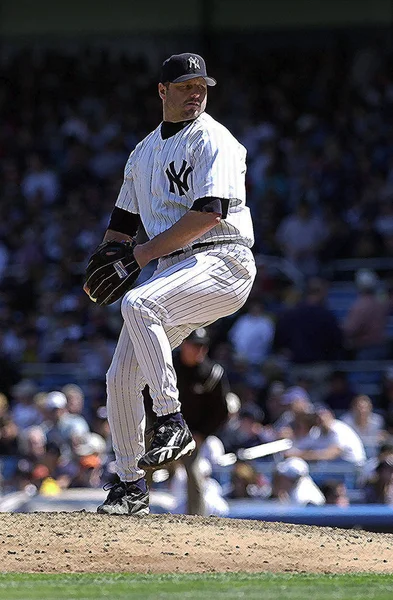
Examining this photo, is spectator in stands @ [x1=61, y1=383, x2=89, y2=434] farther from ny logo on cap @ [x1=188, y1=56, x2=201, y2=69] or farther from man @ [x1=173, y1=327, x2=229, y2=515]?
ny logo on cap @ [x1=188, y1=56, x2=201, y2=69]

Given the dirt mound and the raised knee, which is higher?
the raised knee

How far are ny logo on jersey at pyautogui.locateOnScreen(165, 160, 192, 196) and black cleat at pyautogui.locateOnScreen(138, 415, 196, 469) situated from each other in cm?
102

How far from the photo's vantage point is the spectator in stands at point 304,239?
48.1 feet

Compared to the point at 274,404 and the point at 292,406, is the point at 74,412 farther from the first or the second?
the point at 292,406

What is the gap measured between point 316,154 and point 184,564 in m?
11.9

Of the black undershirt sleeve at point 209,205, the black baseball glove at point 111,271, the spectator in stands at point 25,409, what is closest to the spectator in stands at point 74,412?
the spectator in stands at point 25,409

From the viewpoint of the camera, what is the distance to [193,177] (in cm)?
551

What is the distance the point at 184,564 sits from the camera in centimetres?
514

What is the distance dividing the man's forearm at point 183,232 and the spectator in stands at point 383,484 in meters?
4.82

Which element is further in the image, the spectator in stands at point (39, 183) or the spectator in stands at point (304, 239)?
the spectator in stands at point (39, 183)

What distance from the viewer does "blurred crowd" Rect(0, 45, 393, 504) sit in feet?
36.9

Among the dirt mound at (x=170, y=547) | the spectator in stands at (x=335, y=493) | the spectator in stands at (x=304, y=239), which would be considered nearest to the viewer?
the dirt mound at (x=170, y=547)

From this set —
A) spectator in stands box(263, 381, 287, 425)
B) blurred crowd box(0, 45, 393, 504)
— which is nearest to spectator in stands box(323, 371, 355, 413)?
blurred crowd box(0, 45, 393, 504)

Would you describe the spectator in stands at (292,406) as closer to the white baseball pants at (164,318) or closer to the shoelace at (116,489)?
the shoelace at (116,489)
